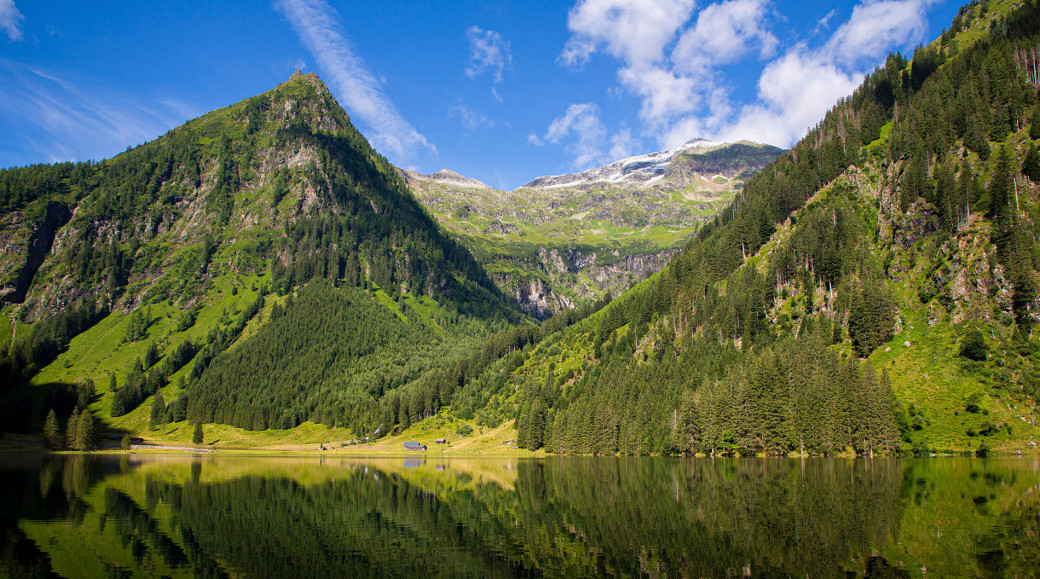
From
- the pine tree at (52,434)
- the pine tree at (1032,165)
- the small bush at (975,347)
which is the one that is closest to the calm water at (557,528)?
the small bush at (975,347)

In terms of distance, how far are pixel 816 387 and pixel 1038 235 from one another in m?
58.3

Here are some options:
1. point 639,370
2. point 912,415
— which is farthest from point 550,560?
point 639,370

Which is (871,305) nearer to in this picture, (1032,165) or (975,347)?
(975,347)

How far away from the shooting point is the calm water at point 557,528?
2961 cm

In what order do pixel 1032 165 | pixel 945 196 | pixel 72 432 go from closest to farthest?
pixel 1032 165, pixel 945 196, pixel 72 432

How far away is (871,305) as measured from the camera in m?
129

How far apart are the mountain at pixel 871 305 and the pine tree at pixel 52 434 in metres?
156

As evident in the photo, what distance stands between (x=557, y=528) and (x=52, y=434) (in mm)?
214691

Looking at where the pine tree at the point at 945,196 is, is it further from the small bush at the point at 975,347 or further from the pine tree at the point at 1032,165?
the small bush at the point at 975,347

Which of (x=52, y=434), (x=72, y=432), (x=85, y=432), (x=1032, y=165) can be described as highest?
(x=1032, y=165)

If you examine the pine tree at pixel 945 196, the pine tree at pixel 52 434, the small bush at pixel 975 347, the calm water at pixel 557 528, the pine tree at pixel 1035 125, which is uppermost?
the pine tree at pixel 1035 125

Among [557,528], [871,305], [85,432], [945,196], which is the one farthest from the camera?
[85,432]

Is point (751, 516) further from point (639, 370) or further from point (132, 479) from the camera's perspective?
point (639, 370)

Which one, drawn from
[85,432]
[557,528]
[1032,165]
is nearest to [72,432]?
[85,432]
